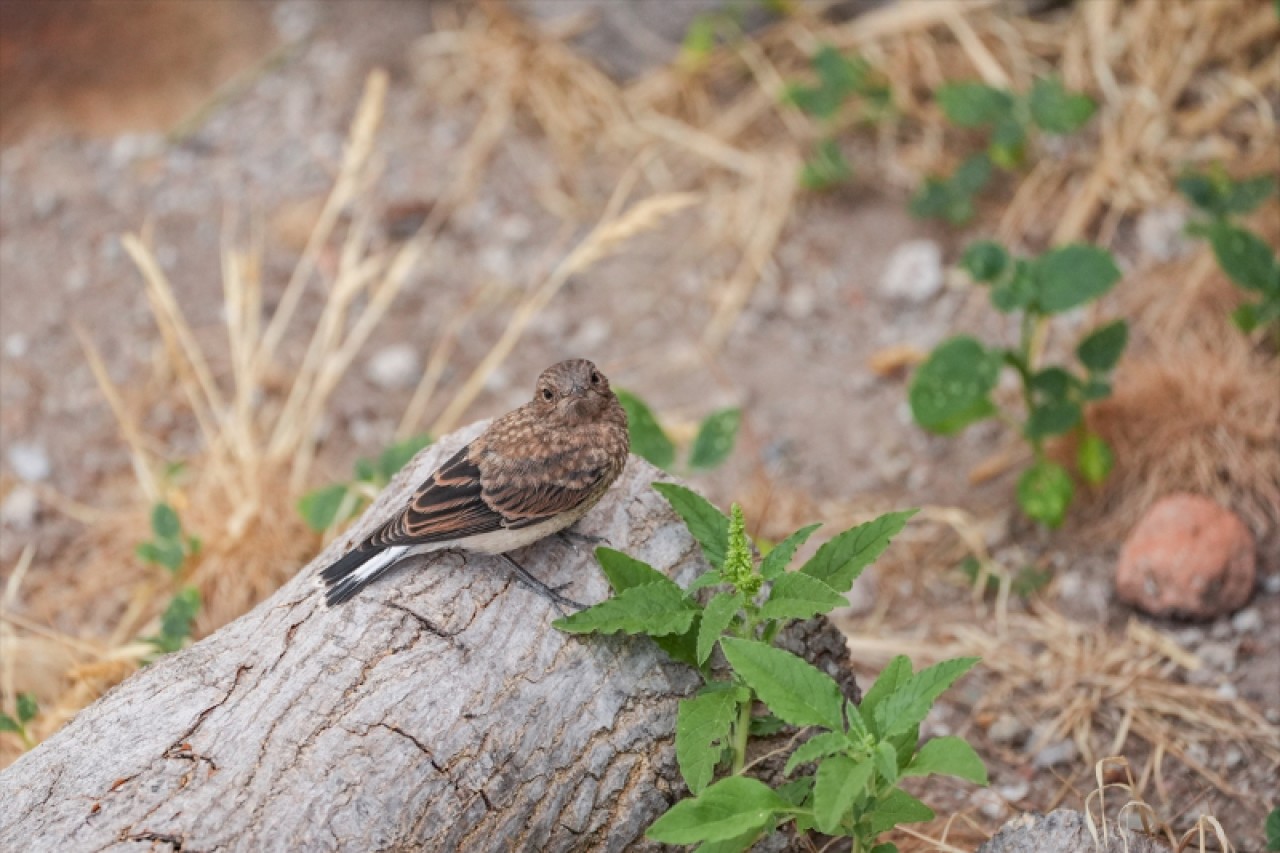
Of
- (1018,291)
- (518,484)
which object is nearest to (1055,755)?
(1018,291)

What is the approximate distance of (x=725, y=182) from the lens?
7000mm

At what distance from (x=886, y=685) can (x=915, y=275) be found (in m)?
3.65

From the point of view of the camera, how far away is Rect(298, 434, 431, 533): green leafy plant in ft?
14.7

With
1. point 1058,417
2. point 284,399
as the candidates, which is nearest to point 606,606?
point 1058,417

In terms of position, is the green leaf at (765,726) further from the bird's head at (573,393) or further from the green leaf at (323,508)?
the green leaf at (323,508)

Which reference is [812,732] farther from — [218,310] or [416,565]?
[218,310]

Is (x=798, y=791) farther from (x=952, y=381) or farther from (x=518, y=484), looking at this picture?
(x=952, y=381)

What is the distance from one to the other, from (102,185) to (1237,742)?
230 inches

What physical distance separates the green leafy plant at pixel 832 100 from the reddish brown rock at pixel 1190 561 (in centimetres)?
272

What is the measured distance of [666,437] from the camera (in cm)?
418

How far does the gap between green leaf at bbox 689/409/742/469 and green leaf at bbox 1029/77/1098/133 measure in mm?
2678

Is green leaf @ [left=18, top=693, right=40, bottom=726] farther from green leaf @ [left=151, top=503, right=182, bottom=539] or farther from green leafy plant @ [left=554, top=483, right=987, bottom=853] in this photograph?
green leafy plant @ [left=554, top=483, right=987, bottom=853]

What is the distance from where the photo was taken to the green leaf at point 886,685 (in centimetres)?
295

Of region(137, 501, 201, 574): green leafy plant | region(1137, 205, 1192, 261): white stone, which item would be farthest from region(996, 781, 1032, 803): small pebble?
region(1137, 205, 1192, 261): white stone
